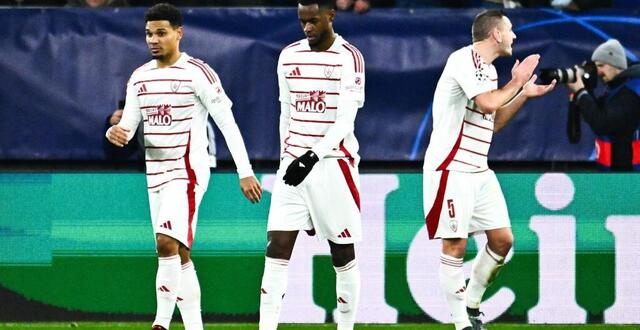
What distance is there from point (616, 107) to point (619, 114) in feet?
0.19

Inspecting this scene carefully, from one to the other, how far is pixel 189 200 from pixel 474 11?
3802mm

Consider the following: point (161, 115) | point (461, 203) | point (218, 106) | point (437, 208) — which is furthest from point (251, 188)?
point (461, 203)

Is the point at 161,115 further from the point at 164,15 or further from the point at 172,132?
the point at 164,15

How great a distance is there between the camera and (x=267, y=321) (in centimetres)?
916

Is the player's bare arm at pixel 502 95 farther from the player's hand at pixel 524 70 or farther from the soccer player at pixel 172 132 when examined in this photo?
the soccer player at pixel 172 132

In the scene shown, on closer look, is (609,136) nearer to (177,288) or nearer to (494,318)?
(494,318)

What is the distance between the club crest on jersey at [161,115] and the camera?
30.2 ft

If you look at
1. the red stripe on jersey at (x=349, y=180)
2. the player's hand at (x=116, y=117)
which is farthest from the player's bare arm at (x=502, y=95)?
the player's hand at (x=116, y=117)

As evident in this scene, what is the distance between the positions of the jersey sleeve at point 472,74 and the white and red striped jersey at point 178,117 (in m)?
1.41

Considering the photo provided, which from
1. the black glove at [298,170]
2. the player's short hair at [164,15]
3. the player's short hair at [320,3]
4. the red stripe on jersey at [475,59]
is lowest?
the black glove at [298,170]

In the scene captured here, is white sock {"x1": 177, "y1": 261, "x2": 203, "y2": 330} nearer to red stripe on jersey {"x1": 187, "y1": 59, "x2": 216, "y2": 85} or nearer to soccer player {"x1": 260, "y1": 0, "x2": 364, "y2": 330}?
soccer player {"x1": 260, "y1": 0, "x2": 364, "y2": 330}

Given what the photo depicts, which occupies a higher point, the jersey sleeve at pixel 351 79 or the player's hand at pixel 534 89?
the jersey sleeve at pixel 351 79

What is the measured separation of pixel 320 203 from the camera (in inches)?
365

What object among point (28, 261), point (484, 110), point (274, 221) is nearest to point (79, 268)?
point (28, 261)
